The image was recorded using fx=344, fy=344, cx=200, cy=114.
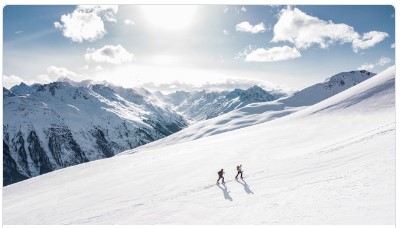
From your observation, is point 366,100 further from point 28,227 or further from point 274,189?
point 28,227

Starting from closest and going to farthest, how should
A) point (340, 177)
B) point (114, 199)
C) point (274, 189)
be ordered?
point (340, 177) → point (274, 189) → point (114, 199)

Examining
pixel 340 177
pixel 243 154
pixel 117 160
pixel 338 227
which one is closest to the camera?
pixel 338 227

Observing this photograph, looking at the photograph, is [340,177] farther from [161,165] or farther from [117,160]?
[117,160]

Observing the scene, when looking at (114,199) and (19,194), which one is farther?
(19,194)
